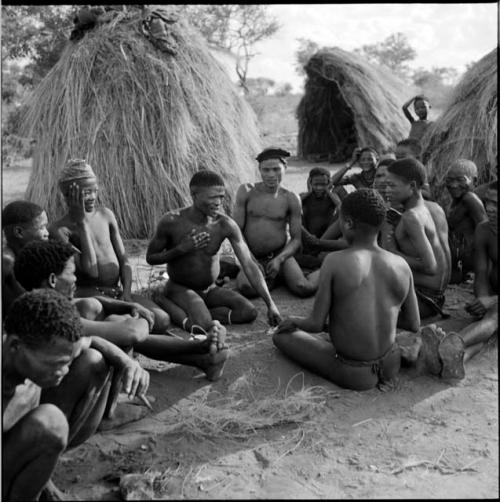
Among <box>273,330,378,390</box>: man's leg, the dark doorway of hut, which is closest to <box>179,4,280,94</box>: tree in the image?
the dark doorway of hut

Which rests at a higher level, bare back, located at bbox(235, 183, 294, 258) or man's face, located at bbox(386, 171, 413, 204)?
man's face, located at bbox(386, 171, 413, 204)

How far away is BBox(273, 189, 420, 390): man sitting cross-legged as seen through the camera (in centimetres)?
338

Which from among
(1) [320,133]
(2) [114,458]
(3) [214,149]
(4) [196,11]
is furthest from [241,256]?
(4) [196,11]

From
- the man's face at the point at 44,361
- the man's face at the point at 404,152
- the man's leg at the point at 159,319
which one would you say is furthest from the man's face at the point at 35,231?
the man's face at the point at 404,152

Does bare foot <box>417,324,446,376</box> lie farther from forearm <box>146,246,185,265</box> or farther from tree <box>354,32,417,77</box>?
tree <box>354,32,417,77</box>

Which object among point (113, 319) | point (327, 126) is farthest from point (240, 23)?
point (113, 319)

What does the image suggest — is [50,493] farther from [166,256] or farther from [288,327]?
[166,256]

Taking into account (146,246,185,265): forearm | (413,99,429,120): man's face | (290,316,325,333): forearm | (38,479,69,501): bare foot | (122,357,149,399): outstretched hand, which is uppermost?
(413,99,429,120): man's face

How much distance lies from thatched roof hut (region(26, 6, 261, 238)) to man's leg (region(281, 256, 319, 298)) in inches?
94.1

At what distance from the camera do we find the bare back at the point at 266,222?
5.32 meters

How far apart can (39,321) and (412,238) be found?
270cm

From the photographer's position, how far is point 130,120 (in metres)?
7.14

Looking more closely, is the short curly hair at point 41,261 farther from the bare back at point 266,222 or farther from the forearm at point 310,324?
the bare back at point 266,222

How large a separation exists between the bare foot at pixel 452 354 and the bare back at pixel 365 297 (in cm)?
33
